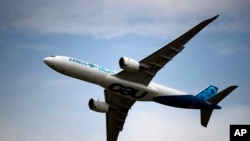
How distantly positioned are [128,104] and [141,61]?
1051cm

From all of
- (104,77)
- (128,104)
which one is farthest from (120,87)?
(128,104)

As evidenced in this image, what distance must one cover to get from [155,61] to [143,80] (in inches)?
113

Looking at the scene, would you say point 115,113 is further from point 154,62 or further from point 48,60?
point 48,60

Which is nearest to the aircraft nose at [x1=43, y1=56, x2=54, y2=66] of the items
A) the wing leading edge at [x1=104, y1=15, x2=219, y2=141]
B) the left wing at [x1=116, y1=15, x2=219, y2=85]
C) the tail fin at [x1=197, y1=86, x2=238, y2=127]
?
the wing leading edge at [x1=104, y1=15, x2=219, y2=141]

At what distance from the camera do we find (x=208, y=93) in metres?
70.1

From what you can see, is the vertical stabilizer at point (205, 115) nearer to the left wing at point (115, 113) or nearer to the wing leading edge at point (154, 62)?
the wing leading edge at point (154, 62)

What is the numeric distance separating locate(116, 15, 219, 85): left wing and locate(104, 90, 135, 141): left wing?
686 centimetres

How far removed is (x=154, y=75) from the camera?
65.9 meters

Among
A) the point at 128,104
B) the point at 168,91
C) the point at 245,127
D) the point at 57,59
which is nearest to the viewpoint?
the point at 245,127

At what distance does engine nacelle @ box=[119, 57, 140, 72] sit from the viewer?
6303 cm

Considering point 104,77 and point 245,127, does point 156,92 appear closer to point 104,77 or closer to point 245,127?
point 104,77

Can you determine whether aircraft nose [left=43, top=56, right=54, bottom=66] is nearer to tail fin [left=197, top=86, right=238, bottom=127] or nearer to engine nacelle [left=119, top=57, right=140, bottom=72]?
engine nacelle [left=119, top=57, right=140, bottom=72]

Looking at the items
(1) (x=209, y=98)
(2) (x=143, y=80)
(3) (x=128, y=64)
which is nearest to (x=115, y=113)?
(2) (x=143, y=80)

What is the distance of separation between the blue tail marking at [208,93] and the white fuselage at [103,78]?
3.65 m
